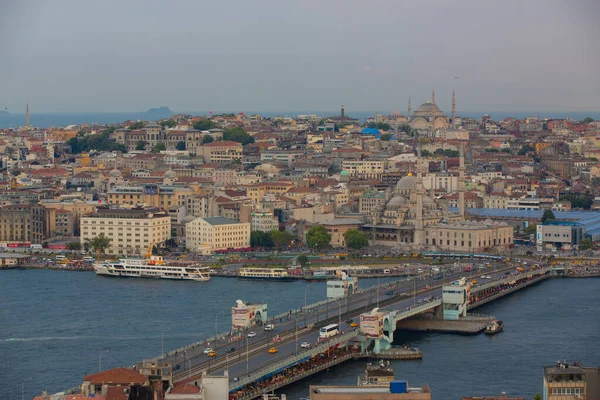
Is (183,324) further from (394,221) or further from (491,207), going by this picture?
(491,207)

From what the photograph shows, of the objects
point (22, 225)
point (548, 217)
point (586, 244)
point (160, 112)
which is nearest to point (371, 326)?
point (586, 244)

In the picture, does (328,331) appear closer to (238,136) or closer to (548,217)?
(548,217)

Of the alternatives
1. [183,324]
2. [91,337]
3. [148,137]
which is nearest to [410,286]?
[183,324]

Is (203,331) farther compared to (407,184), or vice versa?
(407,184)

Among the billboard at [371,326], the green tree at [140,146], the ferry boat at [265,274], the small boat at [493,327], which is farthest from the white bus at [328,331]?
the green tree at [140,146]

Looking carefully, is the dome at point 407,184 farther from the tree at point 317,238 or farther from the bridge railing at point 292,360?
the bridge railing at point 292,360

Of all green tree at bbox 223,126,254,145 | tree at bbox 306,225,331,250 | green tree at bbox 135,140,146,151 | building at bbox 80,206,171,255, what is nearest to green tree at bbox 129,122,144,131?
green tree at bbox 135,140,146,151
